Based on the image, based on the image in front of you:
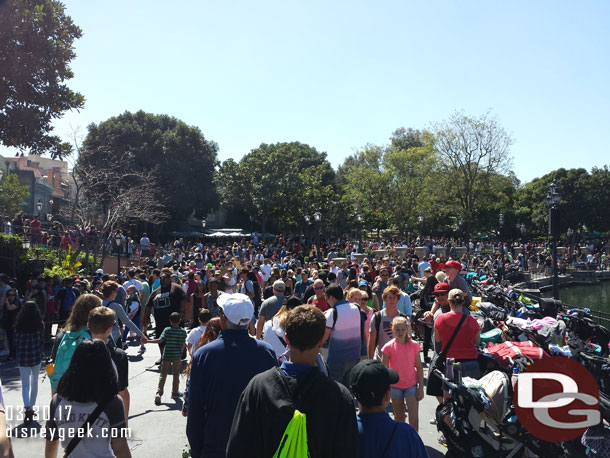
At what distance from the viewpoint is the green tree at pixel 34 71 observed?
1482 centimetres

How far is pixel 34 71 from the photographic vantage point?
1550cm

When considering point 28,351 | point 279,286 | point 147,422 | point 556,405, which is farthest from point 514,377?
point 28,351

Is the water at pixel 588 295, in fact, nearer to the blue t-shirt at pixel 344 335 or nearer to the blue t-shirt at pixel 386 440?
the blue t-shirt at pixel 344 335

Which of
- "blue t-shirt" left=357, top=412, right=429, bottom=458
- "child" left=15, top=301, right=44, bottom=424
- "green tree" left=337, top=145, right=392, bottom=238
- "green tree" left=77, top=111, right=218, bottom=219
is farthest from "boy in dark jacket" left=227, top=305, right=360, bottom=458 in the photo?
"green tree" left=77, top=111, right=218, bottom=219

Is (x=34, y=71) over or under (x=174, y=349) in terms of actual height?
over

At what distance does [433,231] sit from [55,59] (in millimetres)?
42339

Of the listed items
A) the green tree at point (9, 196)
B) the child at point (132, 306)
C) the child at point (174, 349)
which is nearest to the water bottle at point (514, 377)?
the child at point (174, 349)

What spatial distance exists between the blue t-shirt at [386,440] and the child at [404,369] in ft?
8.68

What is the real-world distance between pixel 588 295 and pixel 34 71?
36457mm

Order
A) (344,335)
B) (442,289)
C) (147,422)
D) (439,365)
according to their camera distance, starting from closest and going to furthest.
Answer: (439,365)
(344,335)
(147,422)
(442,289)

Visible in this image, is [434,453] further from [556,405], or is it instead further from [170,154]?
[170,154]

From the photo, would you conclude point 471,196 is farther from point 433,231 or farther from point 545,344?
point 545,344

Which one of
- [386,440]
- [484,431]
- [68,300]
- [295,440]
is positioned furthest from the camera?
[68,300]

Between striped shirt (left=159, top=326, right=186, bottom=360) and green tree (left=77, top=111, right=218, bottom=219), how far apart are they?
35374 millimetres
